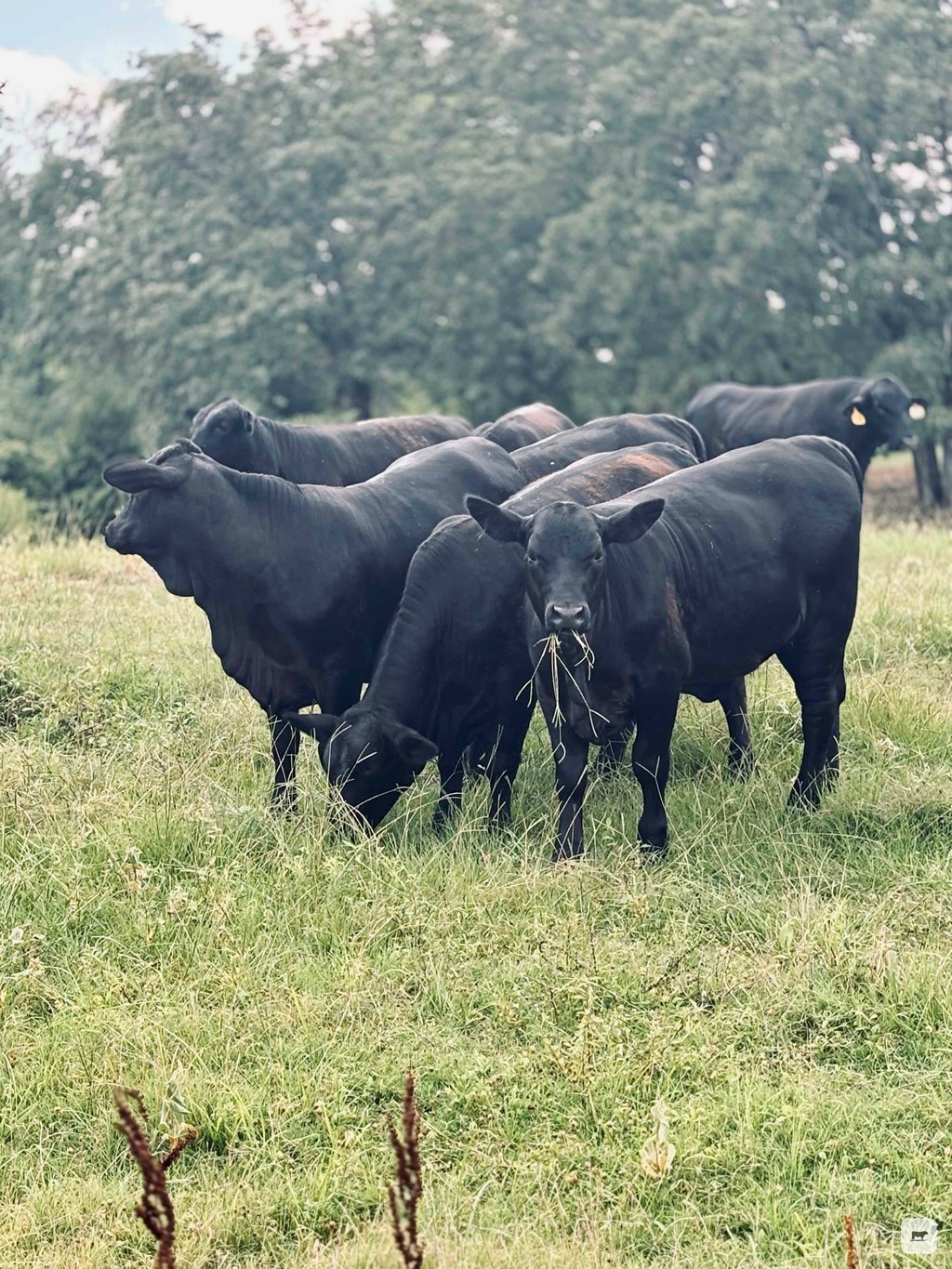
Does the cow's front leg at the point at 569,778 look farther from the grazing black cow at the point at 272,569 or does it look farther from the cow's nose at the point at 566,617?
the grazing black cow at the point at 272,569

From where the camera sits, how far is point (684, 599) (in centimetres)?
716

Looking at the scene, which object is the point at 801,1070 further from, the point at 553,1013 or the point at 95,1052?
the point at 95,1052

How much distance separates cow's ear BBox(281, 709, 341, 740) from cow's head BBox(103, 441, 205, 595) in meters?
0.89

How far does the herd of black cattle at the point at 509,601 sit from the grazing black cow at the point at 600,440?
0.85 m

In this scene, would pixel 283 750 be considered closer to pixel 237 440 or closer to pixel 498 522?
pixel 498 522

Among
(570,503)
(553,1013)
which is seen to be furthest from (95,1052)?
(570,503)

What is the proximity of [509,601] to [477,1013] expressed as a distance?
2.35 metres

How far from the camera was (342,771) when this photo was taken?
6.81 meters

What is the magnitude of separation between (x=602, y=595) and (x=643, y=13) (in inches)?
925

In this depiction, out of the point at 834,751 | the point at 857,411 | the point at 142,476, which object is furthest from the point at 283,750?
the point at 857,411

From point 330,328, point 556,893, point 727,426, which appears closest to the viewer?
point 556,893

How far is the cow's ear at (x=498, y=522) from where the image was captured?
6.71 meters

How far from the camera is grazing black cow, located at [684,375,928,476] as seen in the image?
18.2 m

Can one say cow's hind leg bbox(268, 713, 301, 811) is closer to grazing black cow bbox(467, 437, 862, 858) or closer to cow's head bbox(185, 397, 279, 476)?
grazing black cow bbox(467, 437, 862, 858)
